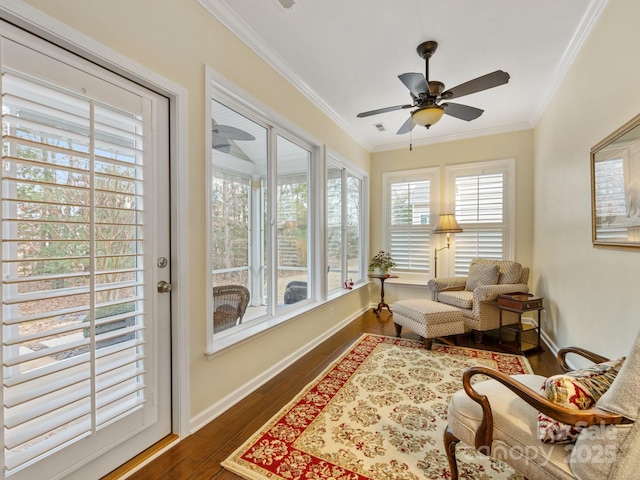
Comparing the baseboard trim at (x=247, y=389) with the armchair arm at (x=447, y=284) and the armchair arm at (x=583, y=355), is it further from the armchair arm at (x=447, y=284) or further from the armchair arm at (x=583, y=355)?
the armchair arm at (x=583, y=355)

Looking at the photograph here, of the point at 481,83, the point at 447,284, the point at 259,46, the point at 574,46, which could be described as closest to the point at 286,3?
the point at 259,46

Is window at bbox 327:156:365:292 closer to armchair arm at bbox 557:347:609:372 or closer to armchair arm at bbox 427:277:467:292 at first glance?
armchair arm at bbox 427:277:467:292

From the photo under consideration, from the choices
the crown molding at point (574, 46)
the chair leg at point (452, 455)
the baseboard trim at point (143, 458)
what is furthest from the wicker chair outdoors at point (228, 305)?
the crown molding at point (574, 46)

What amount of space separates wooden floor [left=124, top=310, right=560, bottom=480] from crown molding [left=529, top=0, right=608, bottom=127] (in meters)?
2.83

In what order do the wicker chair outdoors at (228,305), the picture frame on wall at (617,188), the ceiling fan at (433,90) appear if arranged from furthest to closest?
the wicker chair outdoors at (228,305) → the ceiling fan at (433,90) → the picture frame on wall at (617,188)

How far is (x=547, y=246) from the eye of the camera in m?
3.54

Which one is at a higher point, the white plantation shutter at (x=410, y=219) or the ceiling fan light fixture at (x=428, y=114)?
the ceiling fan light fixture at (x=428, y=114)

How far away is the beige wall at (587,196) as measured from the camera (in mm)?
1814

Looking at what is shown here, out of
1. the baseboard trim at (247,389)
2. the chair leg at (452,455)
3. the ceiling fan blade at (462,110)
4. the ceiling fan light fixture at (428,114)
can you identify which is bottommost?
the baseboard trim at (247,389)

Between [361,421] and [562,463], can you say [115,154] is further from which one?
[562,463]

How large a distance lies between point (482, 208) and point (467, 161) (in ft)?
2.53

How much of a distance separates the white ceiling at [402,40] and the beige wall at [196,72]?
0.18 metres

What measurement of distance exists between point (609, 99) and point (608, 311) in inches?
56.9

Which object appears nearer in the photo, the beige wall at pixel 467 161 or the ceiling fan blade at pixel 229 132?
the ceiling fan blade at pixel 229 132
